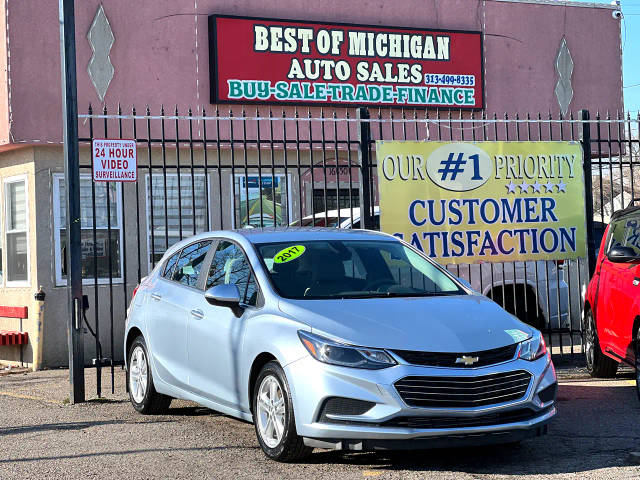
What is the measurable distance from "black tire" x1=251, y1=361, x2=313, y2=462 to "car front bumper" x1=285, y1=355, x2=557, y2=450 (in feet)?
0.27

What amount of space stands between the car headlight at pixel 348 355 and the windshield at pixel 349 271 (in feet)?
2.69

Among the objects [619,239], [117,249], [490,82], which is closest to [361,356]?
[619,239]

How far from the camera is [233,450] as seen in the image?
7648mm

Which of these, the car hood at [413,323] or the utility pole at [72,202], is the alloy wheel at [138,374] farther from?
the car hood at [413,323]

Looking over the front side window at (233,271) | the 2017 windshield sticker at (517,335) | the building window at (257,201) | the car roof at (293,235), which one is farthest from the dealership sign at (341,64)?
the 2017 windshield sticker at (517,335)

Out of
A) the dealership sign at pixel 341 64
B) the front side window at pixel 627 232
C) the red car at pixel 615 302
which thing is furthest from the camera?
the dealership sign at pixel 341 64

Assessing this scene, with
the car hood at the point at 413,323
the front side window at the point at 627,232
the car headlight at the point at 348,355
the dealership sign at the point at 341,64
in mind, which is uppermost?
the dealership sign at the point at 341,64

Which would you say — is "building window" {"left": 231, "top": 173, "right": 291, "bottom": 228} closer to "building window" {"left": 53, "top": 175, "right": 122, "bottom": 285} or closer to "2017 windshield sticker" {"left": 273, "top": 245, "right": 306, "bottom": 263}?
"building window" {"left": 53, "top": 175, "right": 122, "bottom": 285}

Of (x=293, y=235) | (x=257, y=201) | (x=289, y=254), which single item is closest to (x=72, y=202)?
(x=293, y=235)

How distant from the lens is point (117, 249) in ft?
51.2

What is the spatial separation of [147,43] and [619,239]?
795 centimetres

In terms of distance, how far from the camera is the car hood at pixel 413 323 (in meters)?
6.79

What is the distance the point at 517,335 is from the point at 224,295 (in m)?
A: 2.04

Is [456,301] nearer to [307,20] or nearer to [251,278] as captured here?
[251,278]
